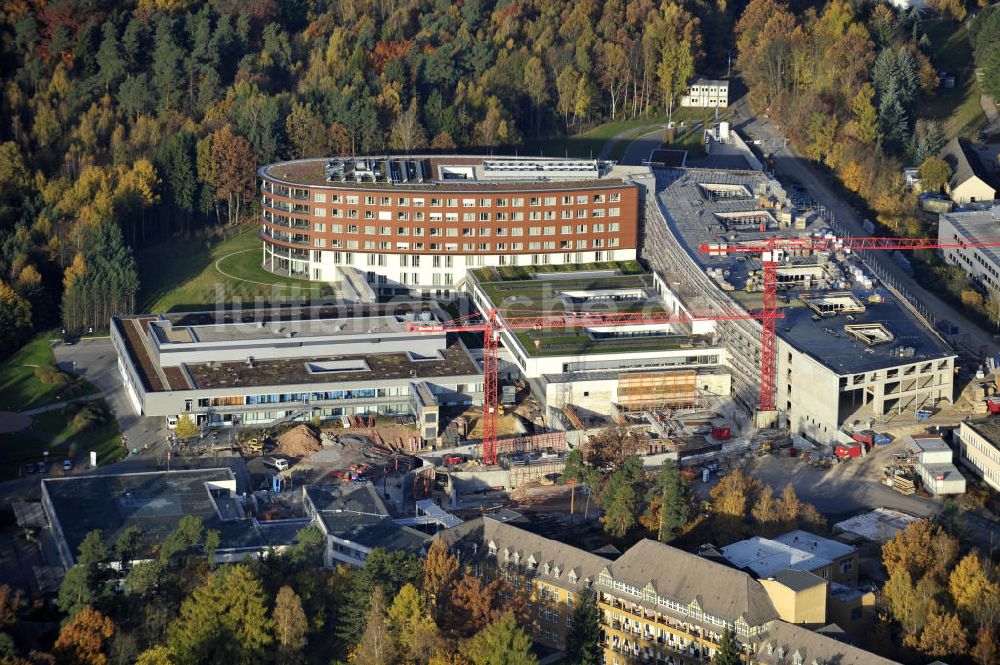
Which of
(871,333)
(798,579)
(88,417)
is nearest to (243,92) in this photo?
(88,417)

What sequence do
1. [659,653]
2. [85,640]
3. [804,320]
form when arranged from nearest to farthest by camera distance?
1. [659,653]
2. [85,640]
3. [804,320]

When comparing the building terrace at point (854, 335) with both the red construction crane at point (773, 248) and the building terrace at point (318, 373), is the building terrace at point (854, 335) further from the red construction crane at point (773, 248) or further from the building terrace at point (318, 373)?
the building terrace at point (318, 373)

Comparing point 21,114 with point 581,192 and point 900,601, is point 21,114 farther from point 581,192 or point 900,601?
point 900,601

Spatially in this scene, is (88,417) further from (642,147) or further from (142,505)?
(642,147)

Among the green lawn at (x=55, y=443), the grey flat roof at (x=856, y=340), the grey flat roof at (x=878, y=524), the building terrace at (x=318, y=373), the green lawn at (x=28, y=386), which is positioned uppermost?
the grey flat roof at (x=856, y=340)

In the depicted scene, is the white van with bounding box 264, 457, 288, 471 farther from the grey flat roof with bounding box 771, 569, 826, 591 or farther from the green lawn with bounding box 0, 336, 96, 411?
the grey flat roof with bounding box 771, 569, 826, 591

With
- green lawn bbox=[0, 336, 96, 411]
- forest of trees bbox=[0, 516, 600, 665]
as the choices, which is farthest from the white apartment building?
forest of trees bbox=[0, 516, 600, 665]

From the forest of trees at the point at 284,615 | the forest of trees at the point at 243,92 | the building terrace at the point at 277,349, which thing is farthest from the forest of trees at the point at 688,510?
the forest of trees at the point at 243,92
